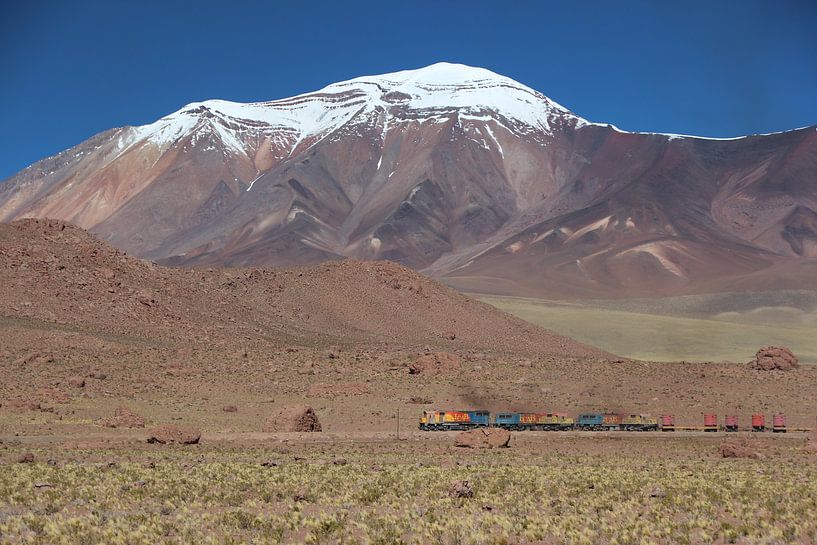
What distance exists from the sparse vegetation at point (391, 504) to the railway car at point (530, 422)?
17.9 metres

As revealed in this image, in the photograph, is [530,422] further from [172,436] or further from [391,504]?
[391,504]

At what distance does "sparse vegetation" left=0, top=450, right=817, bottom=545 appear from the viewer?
16.9 meters

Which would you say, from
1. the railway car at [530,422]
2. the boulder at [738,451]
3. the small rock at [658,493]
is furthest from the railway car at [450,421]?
the small rock at [658,493]

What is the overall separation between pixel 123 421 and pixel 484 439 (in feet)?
52.5

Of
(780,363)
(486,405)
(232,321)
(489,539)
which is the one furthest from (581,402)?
(489,539)

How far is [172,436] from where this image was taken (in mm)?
34031

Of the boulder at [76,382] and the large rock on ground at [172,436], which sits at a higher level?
the boulder at [76,382]

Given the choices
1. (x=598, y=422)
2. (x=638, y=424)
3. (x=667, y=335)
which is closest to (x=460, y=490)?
(x=598, y=422)

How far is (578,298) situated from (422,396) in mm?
146958

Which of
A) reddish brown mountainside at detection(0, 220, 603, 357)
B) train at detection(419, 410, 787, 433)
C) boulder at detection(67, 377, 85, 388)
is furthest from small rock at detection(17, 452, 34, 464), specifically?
reddish brown mountainside at detection(0, 220, 603, 357)

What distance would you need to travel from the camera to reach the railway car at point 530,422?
4491 centimetres

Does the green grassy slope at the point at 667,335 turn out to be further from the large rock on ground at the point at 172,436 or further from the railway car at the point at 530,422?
the large rock on ground at the point at 172,436

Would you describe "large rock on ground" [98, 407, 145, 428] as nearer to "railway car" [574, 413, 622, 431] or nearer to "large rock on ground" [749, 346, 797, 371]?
"railway car" [574, 413, 622, 431]

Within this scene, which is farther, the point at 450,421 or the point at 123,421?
the point at 450,421
